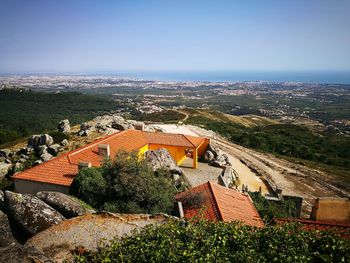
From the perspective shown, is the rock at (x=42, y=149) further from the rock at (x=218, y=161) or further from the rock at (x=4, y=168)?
the rock at (x=218, y=161)

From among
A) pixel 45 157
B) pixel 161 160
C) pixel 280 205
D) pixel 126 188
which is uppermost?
pixel 126 188

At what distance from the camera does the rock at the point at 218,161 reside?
29.5m

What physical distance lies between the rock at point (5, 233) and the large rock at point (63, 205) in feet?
5.75

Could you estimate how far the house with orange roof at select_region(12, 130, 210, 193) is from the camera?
1911 cm

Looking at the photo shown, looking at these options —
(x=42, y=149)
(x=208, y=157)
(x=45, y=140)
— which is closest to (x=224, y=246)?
(x=208, y=157)

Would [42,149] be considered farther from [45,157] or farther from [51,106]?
[51,106]

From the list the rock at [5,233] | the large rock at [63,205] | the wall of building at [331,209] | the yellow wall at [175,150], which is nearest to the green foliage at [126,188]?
the large rock at [63,205]

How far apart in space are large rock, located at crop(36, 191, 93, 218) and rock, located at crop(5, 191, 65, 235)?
0.56 meters

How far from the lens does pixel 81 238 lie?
933 centimetres

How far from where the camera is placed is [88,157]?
2223cm

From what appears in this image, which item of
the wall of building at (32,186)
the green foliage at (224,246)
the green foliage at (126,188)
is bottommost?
the wall of building at (32,186)

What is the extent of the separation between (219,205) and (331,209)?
5517 millimetres

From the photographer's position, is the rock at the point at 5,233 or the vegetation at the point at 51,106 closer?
the rock at the point at 5,233

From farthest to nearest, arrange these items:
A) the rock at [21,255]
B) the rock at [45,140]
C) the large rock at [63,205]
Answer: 1. the rock at [45,140]
2. the large rock at [63,205]
3. the rock at [21,255]
